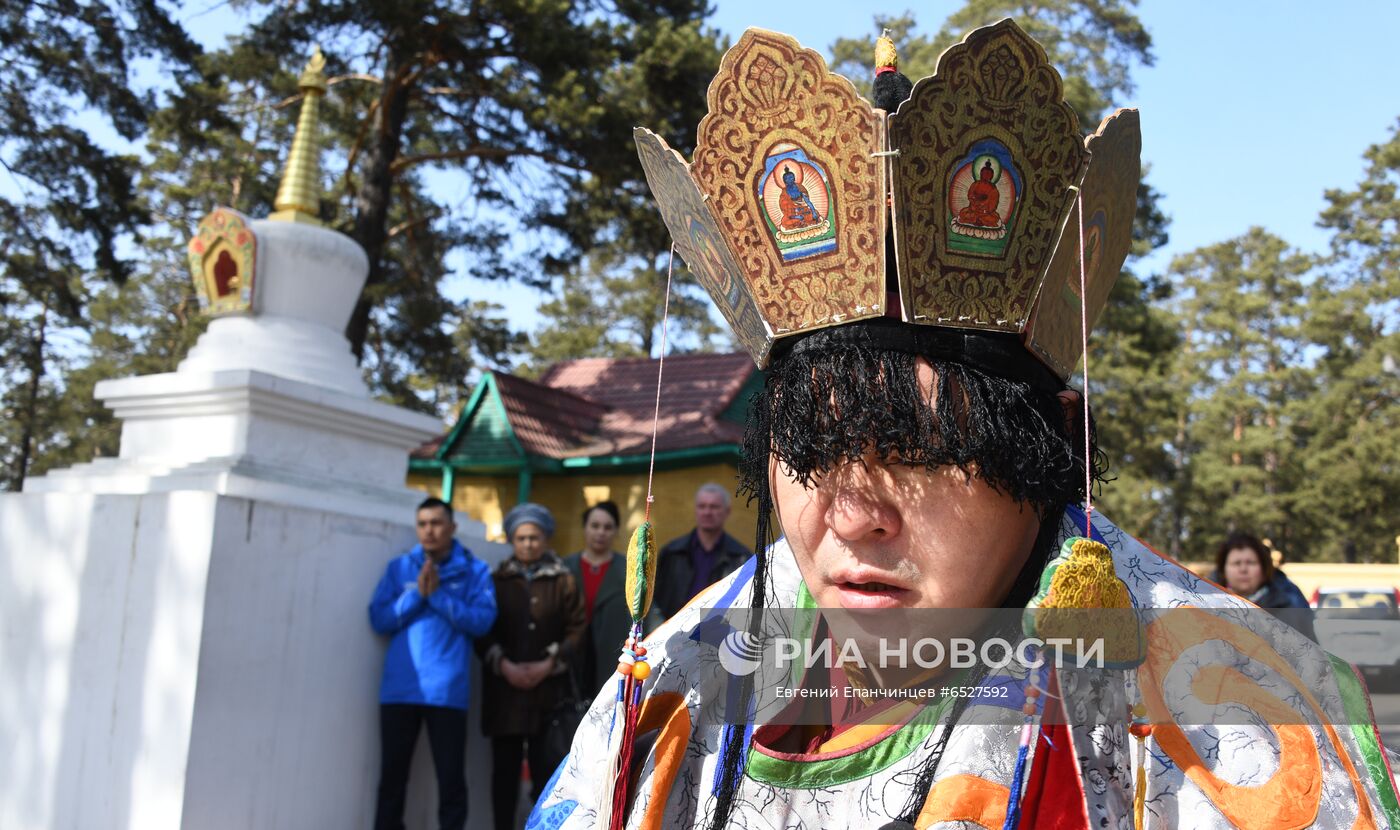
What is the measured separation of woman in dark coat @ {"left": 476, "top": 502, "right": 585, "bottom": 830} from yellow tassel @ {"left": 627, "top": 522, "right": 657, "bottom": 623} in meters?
2.93

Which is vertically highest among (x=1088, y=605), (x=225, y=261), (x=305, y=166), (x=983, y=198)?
(x=305, y=166)

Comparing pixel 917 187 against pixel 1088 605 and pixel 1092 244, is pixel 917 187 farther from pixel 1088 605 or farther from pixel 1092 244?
pixel 1088 605

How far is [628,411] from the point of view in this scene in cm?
1432

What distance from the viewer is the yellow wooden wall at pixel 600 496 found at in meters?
12.5

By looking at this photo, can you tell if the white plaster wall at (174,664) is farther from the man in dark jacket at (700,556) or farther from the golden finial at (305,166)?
the golden finial at (305,166)

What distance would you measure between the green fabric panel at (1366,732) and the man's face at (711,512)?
3.71 m

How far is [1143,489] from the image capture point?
2333 centimetres

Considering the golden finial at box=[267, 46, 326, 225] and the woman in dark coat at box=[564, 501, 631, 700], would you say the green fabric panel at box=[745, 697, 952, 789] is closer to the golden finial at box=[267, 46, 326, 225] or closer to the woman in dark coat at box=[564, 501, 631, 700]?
the woman in dark coat at box=[564, 501, 631, 700]

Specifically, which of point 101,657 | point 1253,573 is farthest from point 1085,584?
point 1253,573

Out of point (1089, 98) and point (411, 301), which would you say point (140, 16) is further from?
point (1089, 98)

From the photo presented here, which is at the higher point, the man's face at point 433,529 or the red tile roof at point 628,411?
the red tile roof at point 628,411

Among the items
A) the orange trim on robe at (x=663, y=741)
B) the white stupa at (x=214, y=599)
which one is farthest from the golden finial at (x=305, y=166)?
the orange trim on robe at (x=663, y=741)

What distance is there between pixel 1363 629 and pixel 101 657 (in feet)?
18.4

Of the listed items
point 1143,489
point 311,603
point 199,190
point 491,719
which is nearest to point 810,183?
point 311,603
